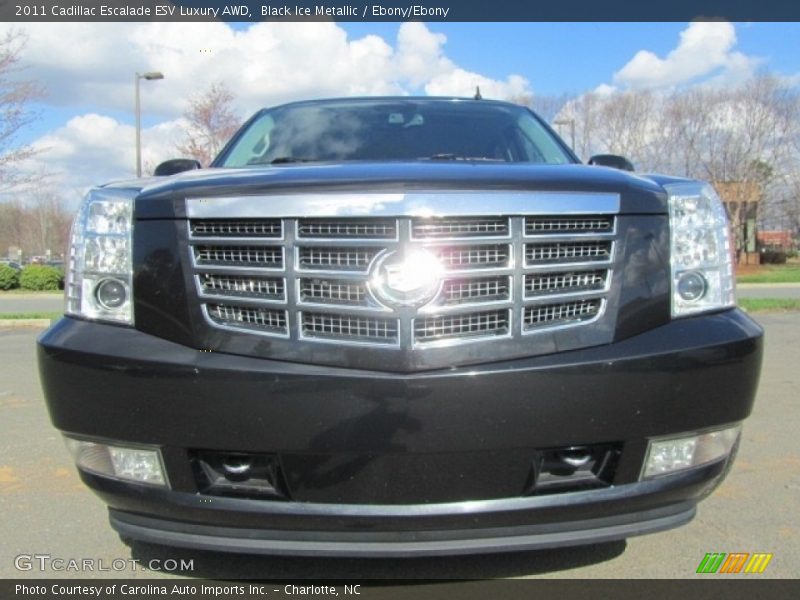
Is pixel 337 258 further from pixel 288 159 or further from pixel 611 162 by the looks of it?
pixel 611 162

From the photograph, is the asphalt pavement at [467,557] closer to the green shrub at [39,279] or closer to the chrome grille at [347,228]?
the chrome grille at [347,228]

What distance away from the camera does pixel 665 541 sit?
2877 millimetres

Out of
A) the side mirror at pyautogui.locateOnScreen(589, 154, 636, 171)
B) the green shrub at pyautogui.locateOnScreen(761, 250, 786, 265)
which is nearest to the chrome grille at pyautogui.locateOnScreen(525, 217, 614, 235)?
the side mirror at pyautogui.locateOnScreen(589, 154, 636, 171)

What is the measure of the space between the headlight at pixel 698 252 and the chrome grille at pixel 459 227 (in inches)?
22.6

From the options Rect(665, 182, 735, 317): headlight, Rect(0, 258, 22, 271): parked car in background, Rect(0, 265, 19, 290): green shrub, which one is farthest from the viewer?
Rect(0, 258, 22, 271): parked car in background

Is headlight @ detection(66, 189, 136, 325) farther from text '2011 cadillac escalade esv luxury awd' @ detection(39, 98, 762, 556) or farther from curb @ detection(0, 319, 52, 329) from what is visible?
curb @ detection(0, 319, 52, 329)

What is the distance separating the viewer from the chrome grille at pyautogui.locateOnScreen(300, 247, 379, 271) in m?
2.07

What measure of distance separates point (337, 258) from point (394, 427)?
512mm

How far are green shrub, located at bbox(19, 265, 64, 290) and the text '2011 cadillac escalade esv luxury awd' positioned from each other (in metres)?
27.0

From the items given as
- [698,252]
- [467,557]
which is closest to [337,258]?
[698,252]

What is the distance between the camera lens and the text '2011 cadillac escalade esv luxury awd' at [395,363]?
2002mm

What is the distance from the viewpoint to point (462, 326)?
2.08 m

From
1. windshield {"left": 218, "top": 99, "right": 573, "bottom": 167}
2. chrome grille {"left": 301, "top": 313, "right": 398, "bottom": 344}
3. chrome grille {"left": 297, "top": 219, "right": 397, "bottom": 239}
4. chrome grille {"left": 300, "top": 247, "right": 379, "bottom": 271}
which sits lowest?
chrome grille {"left": 301, "top": 313, "right": 398, "bottom": 344}

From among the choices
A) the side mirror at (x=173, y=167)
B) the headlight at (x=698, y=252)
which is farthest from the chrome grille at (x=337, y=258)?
the side mirror at (x=173, y=167)
